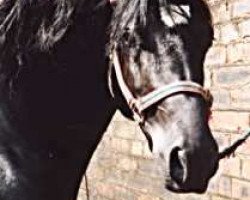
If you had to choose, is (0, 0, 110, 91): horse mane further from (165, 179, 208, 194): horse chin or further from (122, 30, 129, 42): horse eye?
(165, 179, 208, 194): horse chin

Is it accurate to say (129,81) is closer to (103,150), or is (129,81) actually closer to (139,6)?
(139,6)

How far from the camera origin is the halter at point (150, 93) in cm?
174

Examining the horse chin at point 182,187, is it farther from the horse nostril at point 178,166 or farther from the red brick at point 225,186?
the red brick at point 225,186

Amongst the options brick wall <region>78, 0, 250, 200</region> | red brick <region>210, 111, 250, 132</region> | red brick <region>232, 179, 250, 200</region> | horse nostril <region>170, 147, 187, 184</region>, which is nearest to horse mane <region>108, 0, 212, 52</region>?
horse nostril <region>170, 147, 187, 184</region>

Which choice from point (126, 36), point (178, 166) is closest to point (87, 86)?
point (126, 36)

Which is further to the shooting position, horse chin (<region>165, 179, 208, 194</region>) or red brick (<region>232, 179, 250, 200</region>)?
red brick (<region>232, 179, 250, 200</region>)

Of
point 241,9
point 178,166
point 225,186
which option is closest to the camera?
point 178,166

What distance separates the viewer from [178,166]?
5.77 feet

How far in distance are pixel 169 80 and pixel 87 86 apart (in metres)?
0.26

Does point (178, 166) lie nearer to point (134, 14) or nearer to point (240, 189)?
point (134, 14)

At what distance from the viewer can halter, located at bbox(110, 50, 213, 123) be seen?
174cm

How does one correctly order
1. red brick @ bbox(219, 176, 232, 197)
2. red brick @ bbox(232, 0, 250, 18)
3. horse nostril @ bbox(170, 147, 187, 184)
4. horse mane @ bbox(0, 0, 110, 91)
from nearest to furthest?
1. horse nostril @ bbox(170, 147, 187, 184)
2. horse mane @ bbox(0, 0, 110, 91)
3. red brick @ bbox(232, 0, 250, 18)
4. red brick @ bbox(219, 176, 232, 197)

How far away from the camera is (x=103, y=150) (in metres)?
3.58

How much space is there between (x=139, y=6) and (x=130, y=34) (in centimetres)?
7
